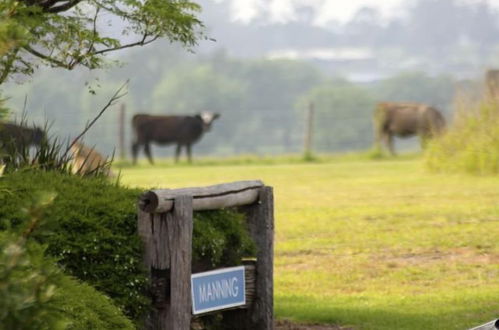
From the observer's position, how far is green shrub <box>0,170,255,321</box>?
718 centimetres

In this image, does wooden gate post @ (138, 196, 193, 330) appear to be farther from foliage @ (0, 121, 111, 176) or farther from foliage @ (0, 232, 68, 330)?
foliage @ (0, 232, 68, 330)

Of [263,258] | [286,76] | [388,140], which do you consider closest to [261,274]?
[263,258]

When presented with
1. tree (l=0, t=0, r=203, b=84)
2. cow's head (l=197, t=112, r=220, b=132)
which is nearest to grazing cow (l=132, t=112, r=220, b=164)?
cow's head (l=197, t=112, r=220, b=132)

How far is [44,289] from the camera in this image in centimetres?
383

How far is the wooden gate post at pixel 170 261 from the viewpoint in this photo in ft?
23.6

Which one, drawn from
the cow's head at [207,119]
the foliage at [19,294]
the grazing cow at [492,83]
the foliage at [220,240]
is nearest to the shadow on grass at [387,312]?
the foliage at [220,240]

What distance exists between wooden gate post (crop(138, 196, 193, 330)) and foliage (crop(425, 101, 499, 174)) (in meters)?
13.4

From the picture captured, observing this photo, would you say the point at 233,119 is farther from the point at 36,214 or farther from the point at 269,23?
the point at 36,214

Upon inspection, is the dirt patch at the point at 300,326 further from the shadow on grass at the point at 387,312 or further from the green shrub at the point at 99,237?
the green shrub at the point at 99,237

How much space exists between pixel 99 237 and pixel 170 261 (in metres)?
0.42

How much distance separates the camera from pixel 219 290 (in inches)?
303

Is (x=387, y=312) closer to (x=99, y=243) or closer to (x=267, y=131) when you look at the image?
(x=99, y=243)

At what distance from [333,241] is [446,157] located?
29.9ft

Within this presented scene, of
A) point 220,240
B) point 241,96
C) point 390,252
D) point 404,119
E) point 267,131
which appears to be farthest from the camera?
point 241,96
